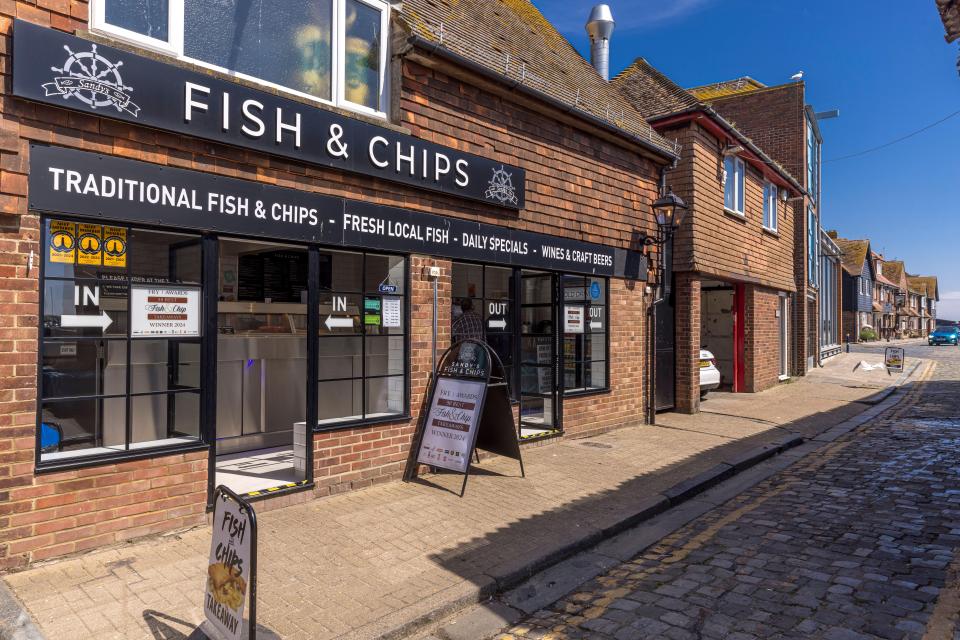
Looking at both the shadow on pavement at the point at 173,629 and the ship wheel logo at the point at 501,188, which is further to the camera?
the ship wheel logo at the point at 501,188

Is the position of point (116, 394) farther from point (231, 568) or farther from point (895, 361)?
point (895, 361)

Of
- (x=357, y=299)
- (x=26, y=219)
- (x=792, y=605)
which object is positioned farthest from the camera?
(x=357, y=299)

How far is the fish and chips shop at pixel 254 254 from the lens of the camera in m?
4.46

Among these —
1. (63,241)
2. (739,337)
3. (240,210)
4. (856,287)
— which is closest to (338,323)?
(240,210)

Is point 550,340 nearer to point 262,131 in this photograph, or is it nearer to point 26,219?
point 262,131

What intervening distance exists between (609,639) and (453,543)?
67.2 inches

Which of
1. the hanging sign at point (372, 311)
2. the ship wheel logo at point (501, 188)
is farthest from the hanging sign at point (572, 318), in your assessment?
the hanging sign at point (372, 311)

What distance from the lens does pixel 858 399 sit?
1516 centimetres

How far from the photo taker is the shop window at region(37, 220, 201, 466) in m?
4.68

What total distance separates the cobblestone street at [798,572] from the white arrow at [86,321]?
3865 mm

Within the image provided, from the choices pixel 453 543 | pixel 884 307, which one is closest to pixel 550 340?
pixel 453 543

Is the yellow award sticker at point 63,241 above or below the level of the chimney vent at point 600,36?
below

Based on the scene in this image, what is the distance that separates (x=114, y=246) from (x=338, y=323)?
7.17ft

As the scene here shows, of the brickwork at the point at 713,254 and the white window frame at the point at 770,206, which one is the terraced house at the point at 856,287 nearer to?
the white window frame at the point at 770,206
